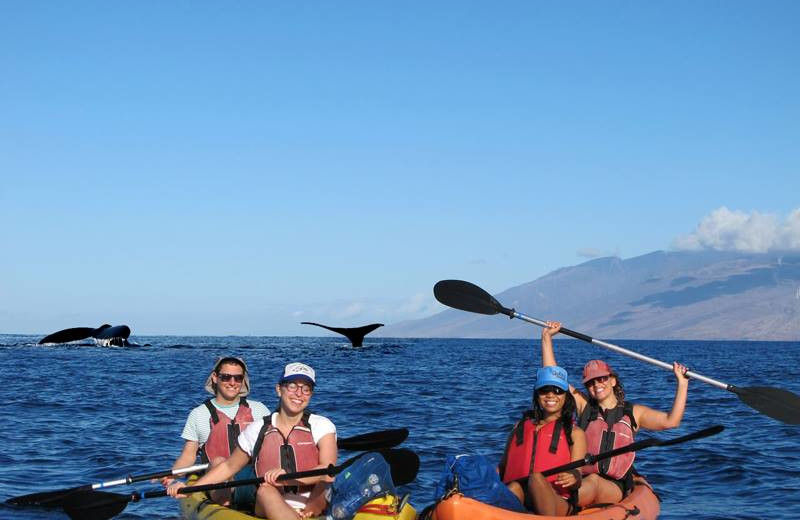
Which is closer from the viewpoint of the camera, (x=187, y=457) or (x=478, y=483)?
(x=478, y=483)

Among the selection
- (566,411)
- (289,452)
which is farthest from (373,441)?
(566,411)

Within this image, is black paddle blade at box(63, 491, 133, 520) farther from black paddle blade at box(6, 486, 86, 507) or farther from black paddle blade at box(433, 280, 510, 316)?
black paddle blade at box(433, 280, 510, 316)

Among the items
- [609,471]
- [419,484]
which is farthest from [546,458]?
[419,484]

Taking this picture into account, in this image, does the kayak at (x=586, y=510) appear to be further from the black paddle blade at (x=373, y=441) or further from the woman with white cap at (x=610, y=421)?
the black paddle blade at (x=373, y=441)

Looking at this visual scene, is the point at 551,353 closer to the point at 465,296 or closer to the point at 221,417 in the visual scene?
the point at 465,296

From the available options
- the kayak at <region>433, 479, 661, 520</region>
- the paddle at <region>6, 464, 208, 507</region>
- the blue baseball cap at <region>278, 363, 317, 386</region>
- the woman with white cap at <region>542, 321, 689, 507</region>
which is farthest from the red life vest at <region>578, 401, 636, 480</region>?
the paddle at <region>6, 464, 208, 507</region>

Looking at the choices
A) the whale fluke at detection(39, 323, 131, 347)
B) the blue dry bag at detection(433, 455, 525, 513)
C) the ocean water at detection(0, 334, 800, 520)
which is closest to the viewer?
the blue dry bag at detection(433, 455, 525, 513)

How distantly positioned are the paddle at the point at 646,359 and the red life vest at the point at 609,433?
85 centimetres

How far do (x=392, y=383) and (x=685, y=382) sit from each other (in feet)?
80.8

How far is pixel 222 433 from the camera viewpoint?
932 centimetres

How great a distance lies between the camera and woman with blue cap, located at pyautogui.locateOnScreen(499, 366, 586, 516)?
805 centimetres

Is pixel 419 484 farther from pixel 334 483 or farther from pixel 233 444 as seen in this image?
pixel 334 483

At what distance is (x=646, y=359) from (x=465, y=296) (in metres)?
2.59

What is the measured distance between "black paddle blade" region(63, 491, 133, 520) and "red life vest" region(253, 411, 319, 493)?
1.99 meters
